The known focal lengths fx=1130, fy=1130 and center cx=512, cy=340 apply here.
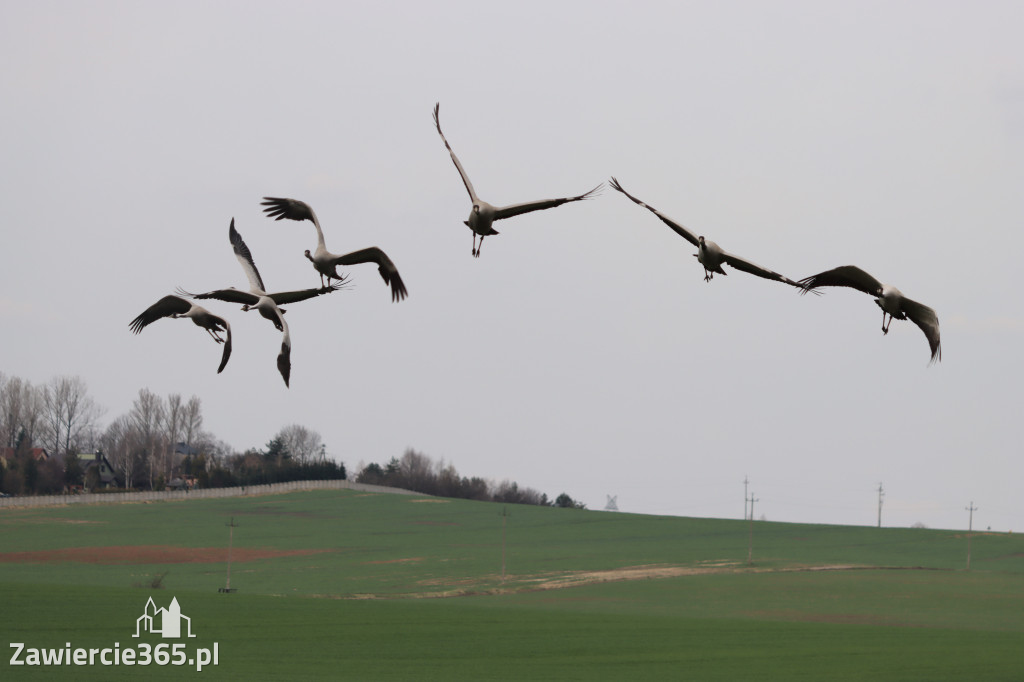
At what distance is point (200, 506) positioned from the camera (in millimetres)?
141250

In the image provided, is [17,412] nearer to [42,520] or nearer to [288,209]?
[42,520]

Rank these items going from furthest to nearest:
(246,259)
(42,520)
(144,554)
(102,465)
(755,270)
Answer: (102,465) → (42,520) → (144,554) → (246,259) → (755,270)

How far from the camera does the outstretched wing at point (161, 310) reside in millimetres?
8457

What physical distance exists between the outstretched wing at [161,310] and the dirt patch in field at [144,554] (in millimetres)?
96688

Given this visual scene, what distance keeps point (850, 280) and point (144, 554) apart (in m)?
106

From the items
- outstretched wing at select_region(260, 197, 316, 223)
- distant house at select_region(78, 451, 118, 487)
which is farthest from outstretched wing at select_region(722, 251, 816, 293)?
distant house at select_region(78, 451, 118, 487)

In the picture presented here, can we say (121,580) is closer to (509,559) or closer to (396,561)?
(396,561)

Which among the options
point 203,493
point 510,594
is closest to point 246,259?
point 510,594

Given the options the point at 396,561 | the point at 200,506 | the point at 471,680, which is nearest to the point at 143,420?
the point at 200,506

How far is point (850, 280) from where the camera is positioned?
6.48m

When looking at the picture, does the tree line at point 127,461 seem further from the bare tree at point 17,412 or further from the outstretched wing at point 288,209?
the outstretched wing at point 288,209

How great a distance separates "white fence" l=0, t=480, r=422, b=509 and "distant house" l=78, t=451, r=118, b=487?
100ft

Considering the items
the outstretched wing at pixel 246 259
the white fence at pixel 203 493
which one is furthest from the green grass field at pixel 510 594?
the outstretched wing at pixel 246 259

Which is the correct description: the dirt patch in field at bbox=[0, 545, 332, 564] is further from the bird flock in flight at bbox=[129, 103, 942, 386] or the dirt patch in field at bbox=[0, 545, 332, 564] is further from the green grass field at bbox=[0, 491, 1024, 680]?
the bird flock in flight at bbox=[129, 103, 942, 386]
